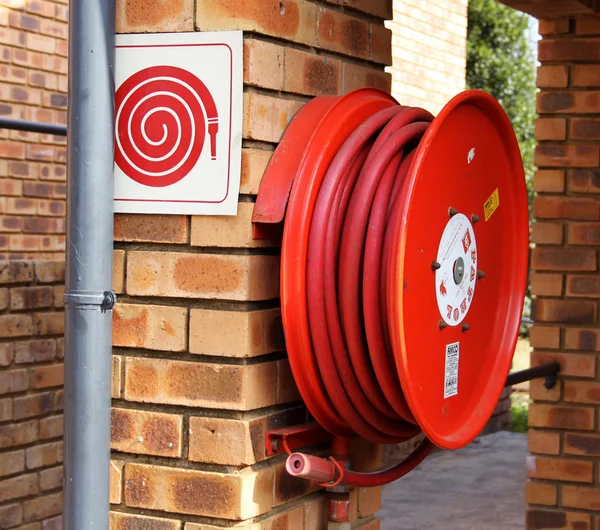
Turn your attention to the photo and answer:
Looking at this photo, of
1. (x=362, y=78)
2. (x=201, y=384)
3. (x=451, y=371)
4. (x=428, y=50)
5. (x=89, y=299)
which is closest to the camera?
(x=89, y=299)

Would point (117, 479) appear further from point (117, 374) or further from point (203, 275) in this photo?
point (203, 275)

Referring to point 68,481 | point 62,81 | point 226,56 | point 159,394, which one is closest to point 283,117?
point 226,56

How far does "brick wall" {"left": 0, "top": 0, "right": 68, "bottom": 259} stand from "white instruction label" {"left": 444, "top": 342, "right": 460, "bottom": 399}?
2.61m

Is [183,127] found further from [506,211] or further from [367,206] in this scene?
[506,211]

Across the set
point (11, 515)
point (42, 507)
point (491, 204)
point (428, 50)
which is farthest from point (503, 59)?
point (491, 204)

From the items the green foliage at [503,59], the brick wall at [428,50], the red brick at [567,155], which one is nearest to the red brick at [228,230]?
the red brick at [567,155]

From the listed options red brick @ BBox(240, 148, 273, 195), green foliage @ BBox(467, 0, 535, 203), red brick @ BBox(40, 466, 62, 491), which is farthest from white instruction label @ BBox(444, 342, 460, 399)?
green foliage @ BBox(467, 0, 535, 203)

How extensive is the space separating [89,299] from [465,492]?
16.6ft

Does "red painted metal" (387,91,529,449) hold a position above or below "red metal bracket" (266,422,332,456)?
above

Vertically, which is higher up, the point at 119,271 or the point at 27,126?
the point at 27,126

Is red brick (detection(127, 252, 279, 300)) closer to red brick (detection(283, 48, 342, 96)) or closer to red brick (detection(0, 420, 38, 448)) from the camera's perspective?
red brick (detection(283, 48, 342, 96))

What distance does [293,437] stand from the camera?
211 cm

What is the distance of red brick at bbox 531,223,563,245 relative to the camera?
3.65 m

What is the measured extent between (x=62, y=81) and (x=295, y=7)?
8.99 feet
